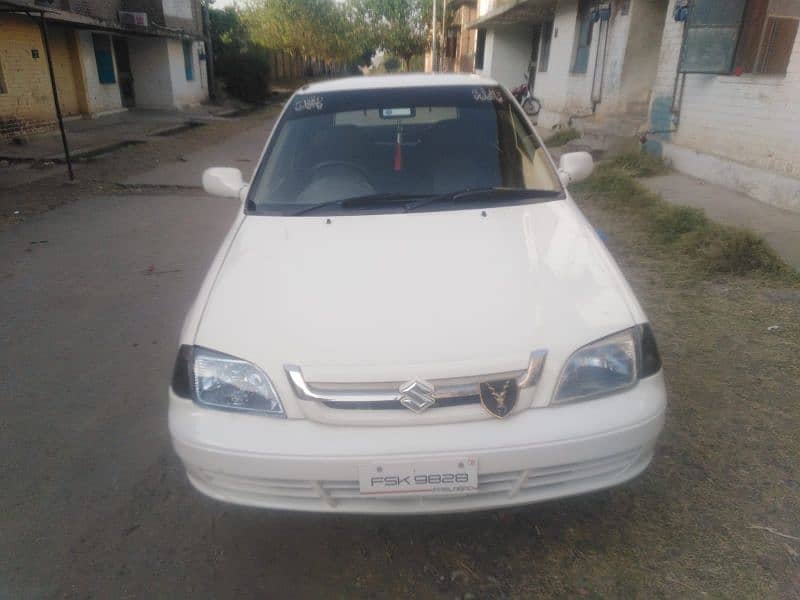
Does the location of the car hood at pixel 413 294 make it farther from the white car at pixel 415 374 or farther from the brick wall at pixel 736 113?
the brick wall at pixel 736 113

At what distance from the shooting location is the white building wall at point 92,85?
56.6ft

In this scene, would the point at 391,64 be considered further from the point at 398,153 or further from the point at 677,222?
the point at 398,153

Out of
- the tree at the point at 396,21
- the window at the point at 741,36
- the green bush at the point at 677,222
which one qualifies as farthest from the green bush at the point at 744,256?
the tree at the point at 396,21

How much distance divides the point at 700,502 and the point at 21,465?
3010mm

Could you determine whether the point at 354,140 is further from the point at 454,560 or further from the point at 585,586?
the point at 585,586

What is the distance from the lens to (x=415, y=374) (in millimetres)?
1910

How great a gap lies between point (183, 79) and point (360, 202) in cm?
2257

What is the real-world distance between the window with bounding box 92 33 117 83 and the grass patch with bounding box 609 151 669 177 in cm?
1609

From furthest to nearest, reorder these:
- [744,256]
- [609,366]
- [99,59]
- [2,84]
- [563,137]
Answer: [99,59]
[2,84]
[563,137]
[744,256]
[609,366]

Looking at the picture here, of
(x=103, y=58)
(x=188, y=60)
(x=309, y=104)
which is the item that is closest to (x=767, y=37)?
(x=309, y=104)

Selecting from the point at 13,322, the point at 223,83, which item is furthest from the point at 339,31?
the point at 13,322

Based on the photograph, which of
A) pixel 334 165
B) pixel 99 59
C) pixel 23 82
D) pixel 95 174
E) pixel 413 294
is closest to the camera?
pixel 413 294

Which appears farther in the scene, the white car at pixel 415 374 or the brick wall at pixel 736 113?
the brick wall at pixel 736 113

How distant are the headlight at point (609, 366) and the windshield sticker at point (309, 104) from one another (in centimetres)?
216
